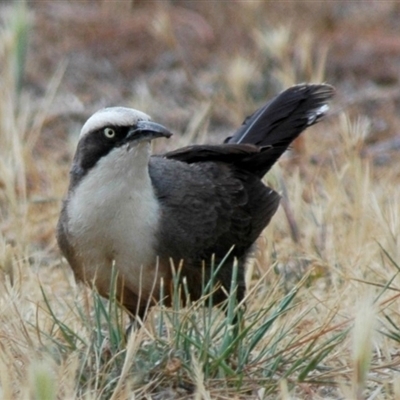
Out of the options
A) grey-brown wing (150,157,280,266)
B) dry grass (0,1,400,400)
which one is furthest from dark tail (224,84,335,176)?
grey-brown wing (150,157,280,266)

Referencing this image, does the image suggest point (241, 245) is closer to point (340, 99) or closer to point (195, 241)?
point (195, 241)

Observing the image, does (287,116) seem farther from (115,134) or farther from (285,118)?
(115,134)

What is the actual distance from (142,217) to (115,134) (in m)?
0.34

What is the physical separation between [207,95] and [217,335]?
5.11 meters

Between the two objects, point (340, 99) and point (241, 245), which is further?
point (340, 99)

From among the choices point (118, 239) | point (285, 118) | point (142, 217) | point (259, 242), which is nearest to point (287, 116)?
point (285, 118)

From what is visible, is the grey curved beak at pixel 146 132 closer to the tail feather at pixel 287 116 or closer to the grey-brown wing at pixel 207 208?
the grey-brown wing at pixel 207 208

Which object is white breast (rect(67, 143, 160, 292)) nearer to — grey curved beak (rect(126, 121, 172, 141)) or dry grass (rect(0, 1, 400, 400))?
grey curved beak (rect(126, 121, 172, 141))

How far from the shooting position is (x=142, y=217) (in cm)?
485

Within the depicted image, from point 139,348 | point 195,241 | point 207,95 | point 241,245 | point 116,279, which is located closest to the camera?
point 139,348

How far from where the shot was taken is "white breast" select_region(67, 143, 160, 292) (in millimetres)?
4789

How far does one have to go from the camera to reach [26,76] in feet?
32.2

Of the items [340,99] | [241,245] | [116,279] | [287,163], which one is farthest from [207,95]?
[116,279]

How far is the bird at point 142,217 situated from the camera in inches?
189
